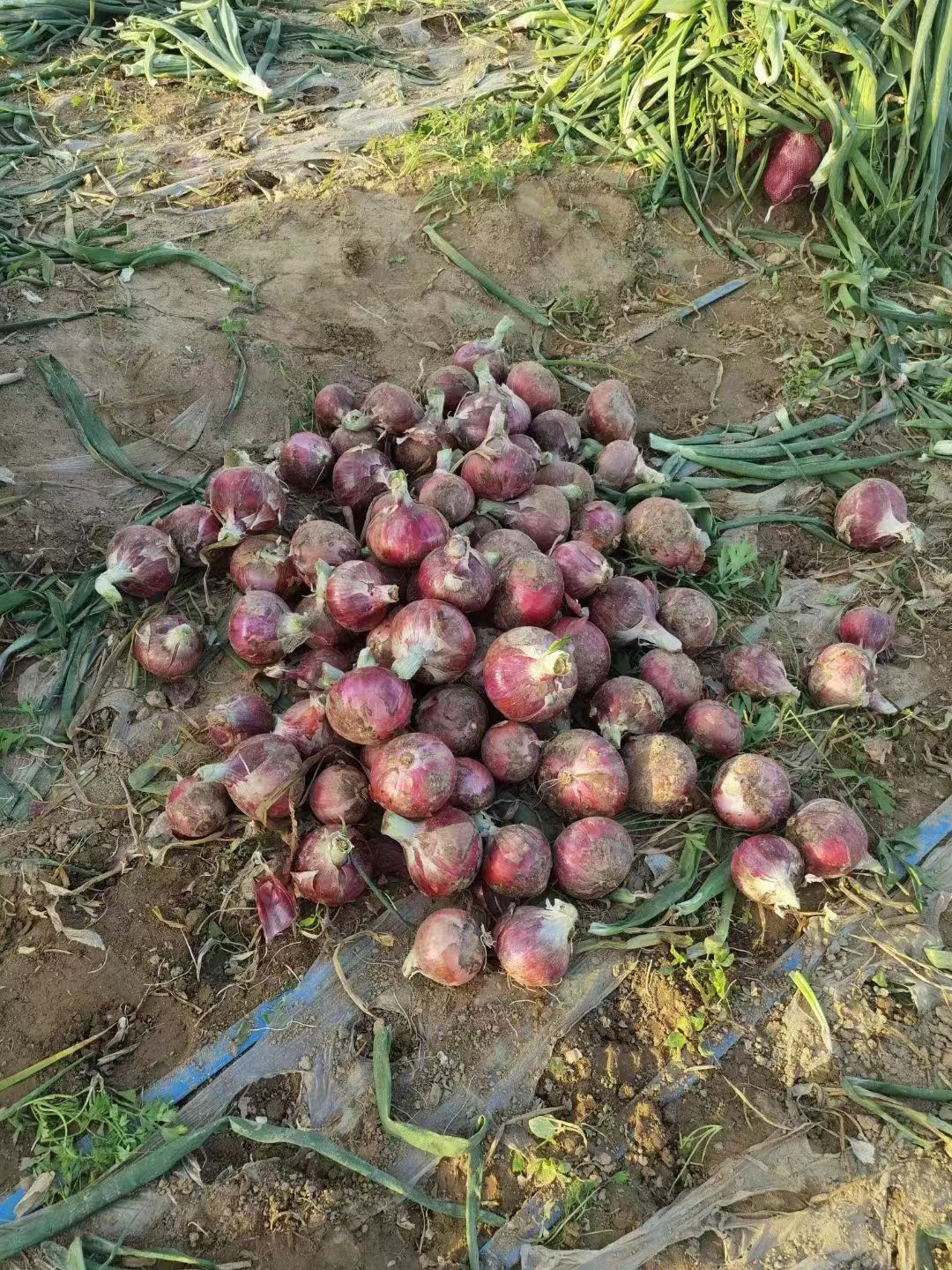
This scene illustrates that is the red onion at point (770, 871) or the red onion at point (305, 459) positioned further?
the red onion at point (305, 459)

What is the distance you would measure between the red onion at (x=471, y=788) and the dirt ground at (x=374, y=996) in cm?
36

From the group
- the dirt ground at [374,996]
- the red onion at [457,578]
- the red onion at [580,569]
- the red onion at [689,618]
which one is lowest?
the dirt ground at [374,996]

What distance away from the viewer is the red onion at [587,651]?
7.49ft

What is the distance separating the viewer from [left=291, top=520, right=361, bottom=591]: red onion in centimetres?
236

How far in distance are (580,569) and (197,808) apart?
1.19 metres

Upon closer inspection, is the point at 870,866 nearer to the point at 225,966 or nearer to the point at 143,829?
the point at 225,966

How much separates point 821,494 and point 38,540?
2728 mm

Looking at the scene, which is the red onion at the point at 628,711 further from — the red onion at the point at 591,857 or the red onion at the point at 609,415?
the red onion at the point at 609,415

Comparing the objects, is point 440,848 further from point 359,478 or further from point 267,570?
point 359,478

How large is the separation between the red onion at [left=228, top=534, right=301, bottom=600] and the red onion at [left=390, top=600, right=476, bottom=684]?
0.49 metres

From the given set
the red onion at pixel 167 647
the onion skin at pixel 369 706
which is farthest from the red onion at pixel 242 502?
the onion skin at pixel 369 706

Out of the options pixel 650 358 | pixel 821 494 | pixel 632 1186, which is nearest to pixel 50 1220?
pixel 632 1186

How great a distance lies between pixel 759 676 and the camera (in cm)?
246

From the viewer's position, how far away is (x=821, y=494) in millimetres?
3143
